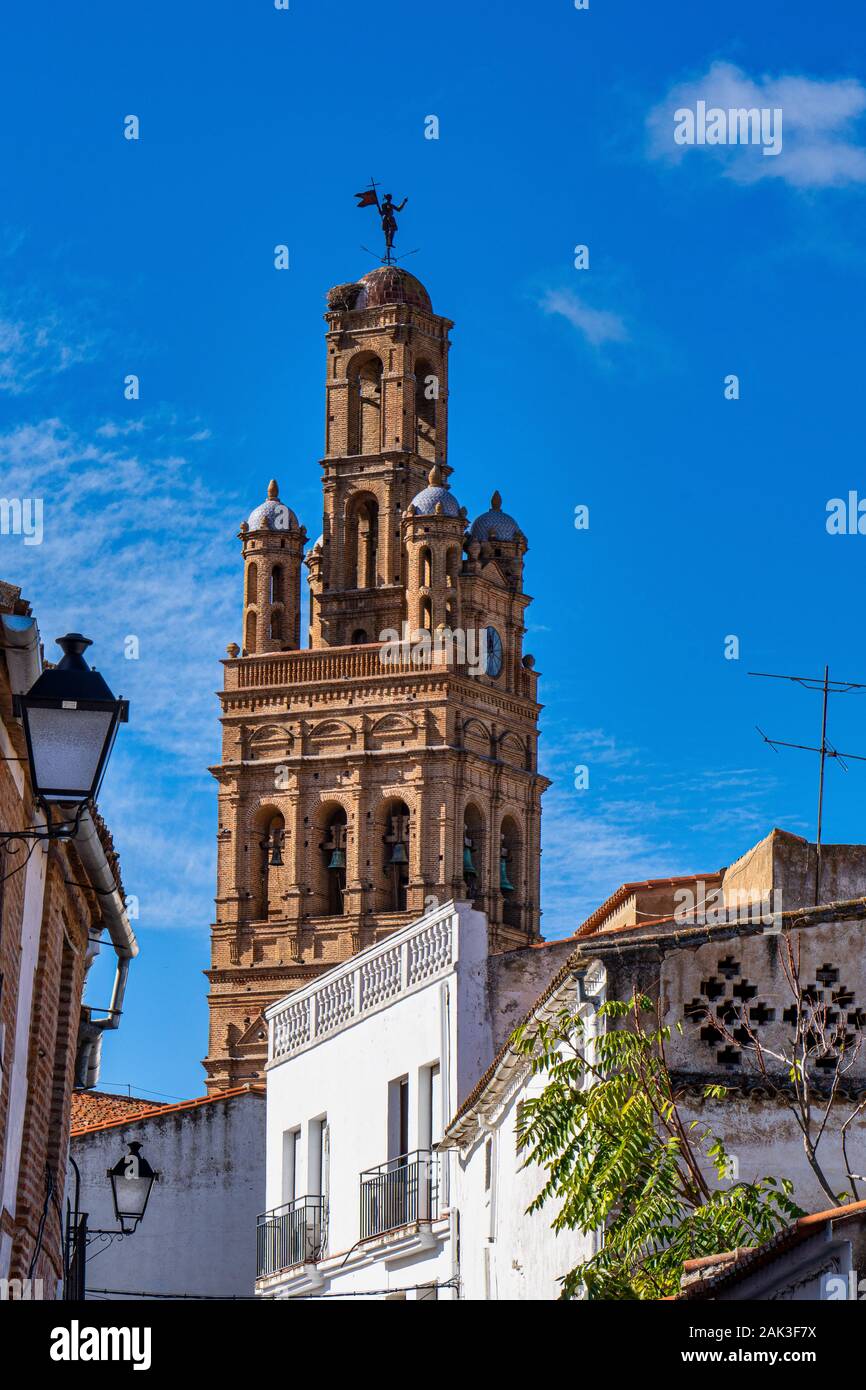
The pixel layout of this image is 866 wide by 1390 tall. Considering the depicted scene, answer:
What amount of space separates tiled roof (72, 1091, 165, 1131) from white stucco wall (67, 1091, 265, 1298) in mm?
1965

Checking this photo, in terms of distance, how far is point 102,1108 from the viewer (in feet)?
138

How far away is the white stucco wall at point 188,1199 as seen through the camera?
3597cm

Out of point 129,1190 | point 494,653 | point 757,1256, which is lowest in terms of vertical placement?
point 757,1256

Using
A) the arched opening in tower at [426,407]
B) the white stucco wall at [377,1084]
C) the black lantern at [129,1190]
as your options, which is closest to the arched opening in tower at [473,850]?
the arched opening in tower at [426,407]

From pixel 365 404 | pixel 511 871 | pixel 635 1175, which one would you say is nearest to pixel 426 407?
pixel 365 404

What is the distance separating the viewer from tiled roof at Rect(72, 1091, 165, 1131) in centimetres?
4044

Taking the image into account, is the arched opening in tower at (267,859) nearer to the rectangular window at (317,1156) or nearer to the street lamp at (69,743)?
the rectangular window at (317,1156)

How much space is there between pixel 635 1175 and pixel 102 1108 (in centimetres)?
2751

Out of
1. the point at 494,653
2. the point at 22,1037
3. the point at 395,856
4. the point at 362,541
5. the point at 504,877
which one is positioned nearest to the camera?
the point at 22,1037

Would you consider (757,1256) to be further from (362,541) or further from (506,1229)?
(362,541)

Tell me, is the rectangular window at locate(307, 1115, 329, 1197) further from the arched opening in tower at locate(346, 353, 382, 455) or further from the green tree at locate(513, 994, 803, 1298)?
the arched opening in tower at locate(346, 353, 382, 455)

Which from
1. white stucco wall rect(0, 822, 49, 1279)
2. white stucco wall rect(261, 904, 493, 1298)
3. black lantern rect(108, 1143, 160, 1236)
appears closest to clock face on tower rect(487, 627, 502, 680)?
white stucco wall rect(261, 904, 493, 1298)
